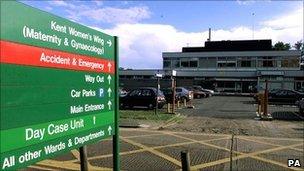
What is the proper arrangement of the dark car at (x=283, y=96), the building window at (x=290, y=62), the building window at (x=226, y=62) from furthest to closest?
the building window at (x=226, y=62) < the building window at (x=290, y=62) < the dark car at (x=283, y=96)

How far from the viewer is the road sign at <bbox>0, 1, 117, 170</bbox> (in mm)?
3725

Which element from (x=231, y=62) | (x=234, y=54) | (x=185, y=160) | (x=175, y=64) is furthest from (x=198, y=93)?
(x=185, y=160)

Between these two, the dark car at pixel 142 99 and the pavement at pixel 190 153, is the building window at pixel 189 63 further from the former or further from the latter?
the pavement at pixel 190 153

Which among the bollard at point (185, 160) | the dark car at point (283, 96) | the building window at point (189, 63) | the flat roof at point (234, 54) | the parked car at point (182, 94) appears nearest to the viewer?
the bollard at point (185, 160)

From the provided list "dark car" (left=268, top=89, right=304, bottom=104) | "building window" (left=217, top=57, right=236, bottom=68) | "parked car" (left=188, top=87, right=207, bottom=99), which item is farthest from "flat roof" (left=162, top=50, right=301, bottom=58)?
"dark car" (left=268, top=89, right=304, bottom=104)

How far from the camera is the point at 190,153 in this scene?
1223 cm

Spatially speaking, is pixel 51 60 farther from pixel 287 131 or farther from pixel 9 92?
pixel 287 131

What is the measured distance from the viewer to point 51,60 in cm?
439

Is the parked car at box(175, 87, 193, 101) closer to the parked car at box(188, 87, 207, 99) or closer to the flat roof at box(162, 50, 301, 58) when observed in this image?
the parked car at box(188, 87, 207, 99)

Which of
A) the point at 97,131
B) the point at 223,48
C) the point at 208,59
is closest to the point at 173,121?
the point at 97,131

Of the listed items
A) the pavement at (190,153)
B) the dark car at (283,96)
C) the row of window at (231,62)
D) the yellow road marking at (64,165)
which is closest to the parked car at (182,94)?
the dark car at (283,96)

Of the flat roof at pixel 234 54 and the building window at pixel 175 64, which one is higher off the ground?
the flat roof at pixel 234 54

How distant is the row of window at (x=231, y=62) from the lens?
2884 inches

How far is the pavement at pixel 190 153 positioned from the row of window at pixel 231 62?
5949cm
